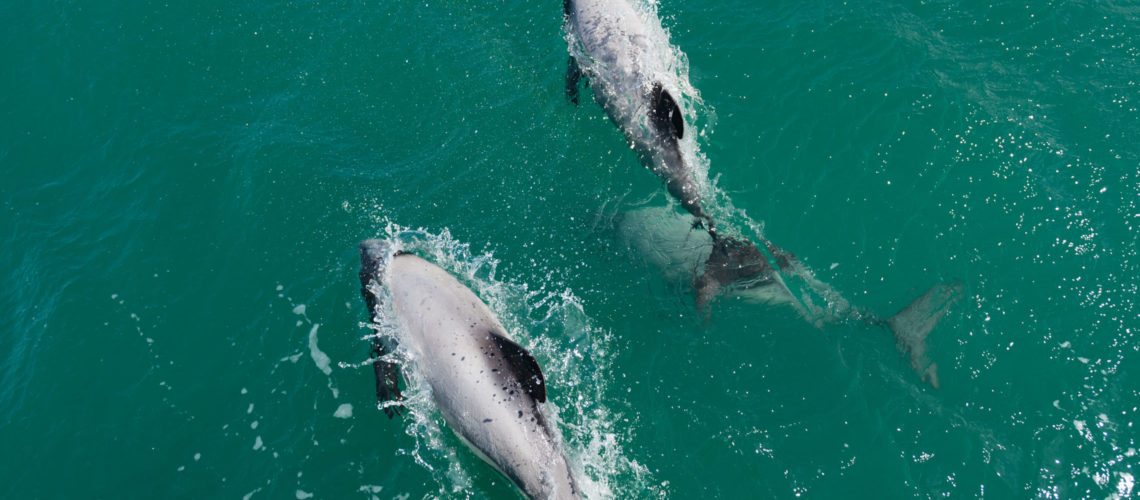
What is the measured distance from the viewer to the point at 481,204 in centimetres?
1437

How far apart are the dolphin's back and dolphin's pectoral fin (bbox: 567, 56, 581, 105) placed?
5860 mm

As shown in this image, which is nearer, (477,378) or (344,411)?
(477,378)

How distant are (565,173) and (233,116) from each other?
8.10 meters

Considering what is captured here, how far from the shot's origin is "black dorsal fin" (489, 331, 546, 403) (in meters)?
10.4

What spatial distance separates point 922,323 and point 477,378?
718 cm

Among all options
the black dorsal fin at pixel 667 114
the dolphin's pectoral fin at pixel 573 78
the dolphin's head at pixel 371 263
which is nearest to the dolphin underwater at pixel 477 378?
the dolphin's head at pixel 371 263

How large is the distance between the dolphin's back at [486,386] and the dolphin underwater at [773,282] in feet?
11.8

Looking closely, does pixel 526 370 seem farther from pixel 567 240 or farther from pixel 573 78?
pixel 573 78

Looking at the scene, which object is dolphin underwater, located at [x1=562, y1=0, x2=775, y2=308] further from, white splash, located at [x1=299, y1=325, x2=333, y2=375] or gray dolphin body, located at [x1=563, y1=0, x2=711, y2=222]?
white splash, located at [x1=299, y1=325, x2=333, y2=375]

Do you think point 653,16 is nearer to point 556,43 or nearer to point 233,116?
point 556,43

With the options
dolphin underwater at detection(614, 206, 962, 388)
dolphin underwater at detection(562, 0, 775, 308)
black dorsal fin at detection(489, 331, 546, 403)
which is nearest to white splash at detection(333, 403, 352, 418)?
black dorsal fin at detection(489, 331, 546, 403)

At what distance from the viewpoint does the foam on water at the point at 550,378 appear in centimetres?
1075

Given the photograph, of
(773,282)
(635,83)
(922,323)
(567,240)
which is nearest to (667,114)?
(635,83)

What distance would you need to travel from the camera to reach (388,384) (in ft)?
37.7
